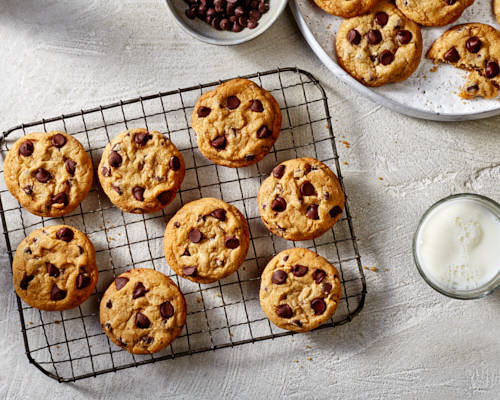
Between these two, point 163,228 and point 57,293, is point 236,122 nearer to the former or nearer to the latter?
point 163,228

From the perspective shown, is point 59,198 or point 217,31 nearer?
point 59,198

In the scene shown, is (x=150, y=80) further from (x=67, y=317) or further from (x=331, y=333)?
(x=331, y=333)

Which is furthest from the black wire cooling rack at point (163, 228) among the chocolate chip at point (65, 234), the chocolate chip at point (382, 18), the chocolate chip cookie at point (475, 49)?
the chocolate chip cookie at point (475, 49)

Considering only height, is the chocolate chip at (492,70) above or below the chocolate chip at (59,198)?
above

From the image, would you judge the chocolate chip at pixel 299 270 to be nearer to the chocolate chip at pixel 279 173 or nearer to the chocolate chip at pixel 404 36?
the chocolate chip at pixel 279 173

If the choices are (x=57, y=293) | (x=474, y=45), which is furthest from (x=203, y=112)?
(x=474, y=45)

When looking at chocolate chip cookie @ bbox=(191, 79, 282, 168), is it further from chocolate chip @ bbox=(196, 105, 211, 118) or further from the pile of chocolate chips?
the pile of chocolate chips
